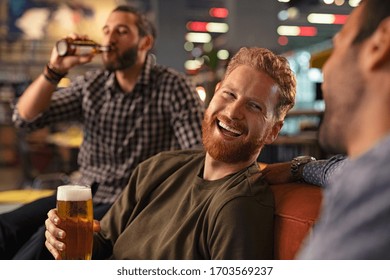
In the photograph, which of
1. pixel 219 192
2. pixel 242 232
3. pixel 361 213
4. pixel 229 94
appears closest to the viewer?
pixel 361 213

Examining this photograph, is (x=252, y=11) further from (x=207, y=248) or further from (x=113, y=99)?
(x=207, y=248)

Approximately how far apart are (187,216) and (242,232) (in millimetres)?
198

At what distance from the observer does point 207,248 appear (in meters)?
1.42

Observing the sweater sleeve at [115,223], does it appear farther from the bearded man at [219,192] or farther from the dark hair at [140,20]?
the dark hair at [140,20]

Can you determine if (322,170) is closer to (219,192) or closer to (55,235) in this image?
(219,192)

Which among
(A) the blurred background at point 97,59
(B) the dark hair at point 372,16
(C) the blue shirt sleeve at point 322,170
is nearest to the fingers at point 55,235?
(C) the blue shirt sleeve at point 322,170

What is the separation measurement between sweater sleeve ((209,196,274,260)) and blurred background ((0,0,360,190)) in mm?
1843

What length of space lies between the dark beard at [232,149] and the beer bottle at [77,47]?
1.21 metres

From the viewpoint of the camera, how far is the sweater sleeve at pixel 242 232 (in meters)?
1.34

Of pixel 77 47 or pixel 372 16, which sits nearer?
pixel 372 16

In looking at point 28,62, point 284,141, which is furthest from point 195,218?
point 28,62

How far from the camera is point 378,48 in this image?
751 mm

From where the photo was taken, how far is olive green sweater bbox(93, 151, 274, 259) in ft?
4.48

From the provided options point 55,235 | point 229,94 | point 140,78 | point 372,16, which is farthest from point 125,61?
point 372,16
